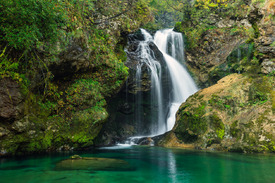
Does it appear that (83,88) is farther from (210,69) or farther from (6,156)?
(210,69)

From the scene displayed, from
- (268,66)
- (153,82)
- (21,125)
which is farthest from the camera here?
(153,82)

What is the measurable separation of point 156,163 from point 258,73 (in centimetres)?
812

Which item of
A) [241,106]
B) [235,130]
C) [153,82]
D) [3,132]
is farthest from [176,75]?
[3,132]

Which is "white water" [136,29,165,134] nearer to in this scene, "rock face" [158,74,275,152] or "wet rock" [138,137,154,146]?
"wet rock" [138,137,154,146]

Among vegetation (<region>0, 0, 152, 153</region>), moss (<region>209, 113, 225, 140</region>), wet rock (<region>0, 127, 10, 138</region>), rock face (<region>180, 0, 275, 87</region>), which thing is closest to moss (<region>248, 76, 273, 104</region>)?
rock face (<region>180, 0, 275, 87</region>)

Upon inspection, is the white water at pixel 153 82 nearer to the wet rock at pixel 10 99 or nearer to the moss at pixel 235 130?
the moss at pixel 235 130

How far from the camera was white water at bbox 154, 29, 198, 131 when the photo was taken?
15406mm

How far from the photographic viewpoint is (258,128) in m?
8.54

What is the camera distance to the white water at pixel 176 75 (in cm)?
1541

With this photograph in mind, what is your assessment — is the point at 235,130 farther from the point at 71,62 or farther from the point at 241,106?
the point at 71,62

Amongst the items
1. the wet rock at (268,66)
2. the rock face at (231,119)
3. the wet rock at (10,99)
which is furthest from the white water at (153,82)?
the wet rock at (10,99)

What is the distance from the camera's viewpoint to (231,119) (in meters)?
9.62

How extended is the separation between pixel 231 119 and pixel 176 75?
7417 mm

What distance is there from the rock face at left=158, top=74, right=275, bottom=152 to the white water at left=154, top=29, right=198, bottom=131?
358 cm
